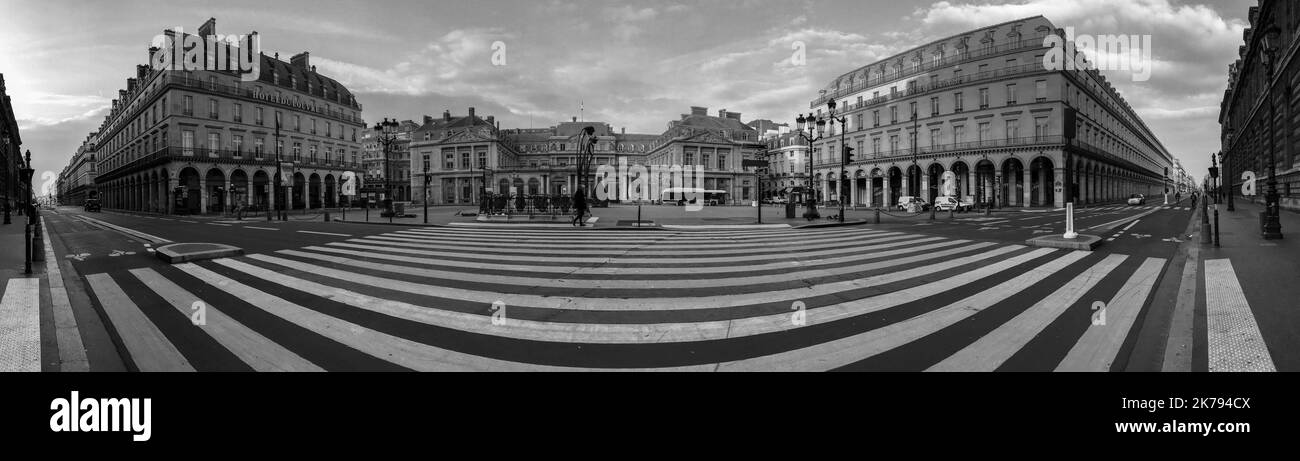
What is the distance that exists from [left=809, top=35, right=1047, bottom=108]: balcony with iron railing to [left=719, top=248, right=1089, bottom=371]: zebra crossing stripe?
5920 centimetres

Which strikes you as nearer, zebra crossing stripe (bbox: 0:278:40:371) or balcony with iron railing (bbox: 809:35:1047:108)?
zebra crossing stripe (bbox: 0:278:40:371)

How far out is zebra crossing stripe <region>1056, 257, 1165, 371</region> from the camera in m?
3.47

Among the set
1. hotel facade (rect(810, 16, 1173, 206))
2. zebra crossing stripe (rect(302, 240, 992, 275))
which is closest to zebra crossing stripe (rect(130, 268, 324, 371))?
zebra crossing stripe (rect(302, 240, 992, 275))

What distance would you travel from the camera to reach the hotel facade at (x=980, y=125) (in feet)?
158

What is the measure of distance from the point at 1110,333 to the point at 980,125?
190 feet

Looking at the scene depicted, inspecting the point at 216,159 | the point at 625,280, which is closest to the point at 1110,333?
the point at 625,280

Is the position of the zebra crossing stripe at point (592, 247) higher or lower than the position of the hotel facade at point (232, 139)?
lower

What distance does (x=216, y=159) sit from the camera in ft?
158

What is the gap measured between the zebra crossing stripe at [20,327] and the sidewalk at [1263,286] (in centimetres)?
892

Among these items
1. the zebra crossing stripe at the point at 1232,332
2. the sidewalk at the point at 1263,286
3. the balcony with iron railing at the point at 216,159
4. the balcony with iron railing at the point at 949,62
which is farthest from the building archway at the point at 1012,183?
the balcony with iron railing at the point at 216,159

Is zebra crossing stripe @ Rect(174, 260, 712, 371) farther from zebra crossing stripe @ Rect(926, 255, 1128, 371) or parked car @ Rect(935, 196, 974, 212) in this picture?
parked car @ Rect(935, 196, 974, 212)

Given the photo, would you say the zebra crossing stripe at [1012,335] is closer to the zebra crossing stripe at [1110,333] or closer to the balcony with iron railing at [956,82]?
the zebra crossing stripe at [1110,333]
